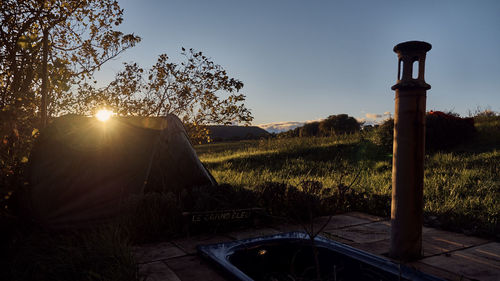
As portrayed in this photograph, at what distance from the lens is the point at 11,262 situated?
299 centimetres

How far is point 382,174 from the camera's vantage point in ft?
28.1

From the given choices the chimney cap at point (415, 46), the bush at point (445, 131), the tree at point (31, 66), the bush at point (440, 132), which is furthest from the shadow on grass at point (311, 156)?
the chimney cap at point (415, 46)

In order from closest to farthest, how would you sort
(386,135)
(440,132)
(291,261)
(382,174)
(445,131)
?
1. (291,261)
2. (382,174)
3. (440,132)
4. (445,131)
5. (386,135)

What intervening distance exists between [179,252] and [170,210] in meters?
0.84

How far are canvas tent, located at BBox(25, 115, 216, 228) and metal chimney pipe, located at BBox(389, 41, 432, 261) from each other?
125 inches

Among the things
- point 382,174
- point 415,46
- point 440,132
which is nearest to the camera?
point 415,46

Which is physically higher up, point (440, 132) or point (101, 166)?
point (440, 132)

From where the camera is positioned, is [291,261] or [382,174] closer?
[291,261]

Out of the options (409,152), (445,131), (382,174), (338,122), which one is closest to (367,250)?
(409,152)

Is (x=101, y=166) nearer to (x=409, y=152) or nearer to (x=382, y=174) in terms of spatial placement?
(x=409, y=152)

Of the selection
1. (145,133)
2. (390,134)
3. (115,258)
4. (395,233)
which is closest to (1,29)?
(145,133)

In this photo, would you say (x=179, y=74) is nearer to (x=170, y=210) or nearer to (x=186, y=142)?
(x=186, y=142)

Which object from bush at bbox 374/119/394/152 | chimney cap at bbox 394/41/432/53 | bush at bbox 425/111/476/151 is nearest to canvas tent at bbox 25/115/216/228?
chimney cap at bbox 394/41/432/53

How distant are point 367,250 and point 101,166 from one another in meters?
3.67
